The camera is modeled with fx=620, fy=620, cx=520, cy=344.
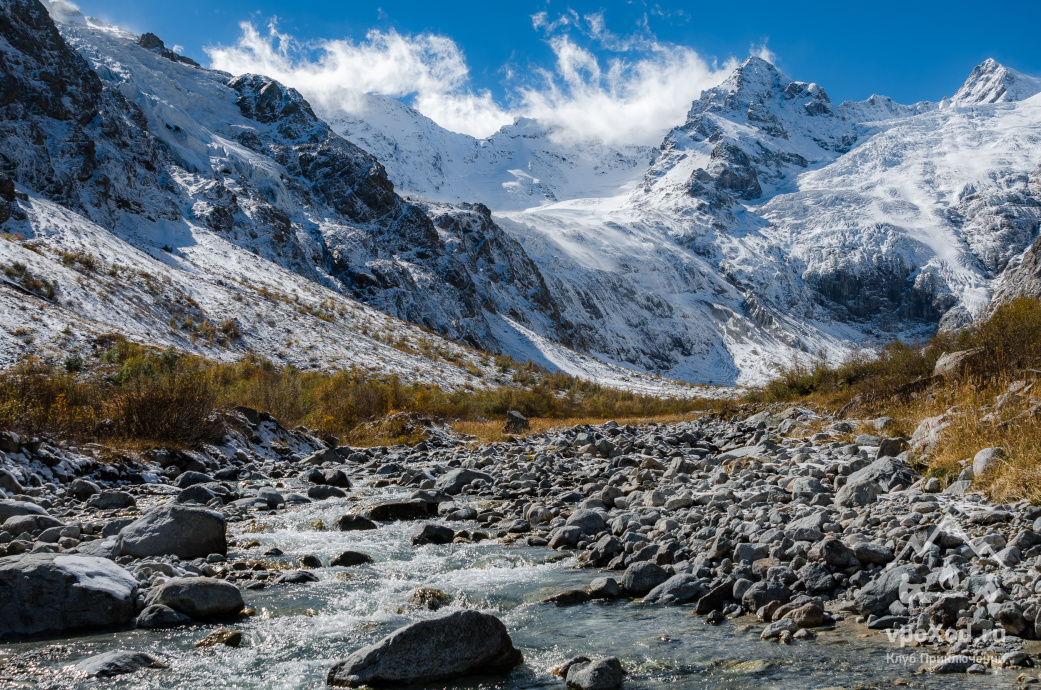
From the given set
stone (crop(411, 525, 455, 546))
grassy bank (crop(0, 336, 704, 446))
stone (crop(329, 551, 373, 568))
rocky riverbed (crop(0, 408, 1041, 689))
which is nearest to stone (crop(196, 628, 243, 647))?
rocky riverbed (crop(0, 408, 1041, 689))

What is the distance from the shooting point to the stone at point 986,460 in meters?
6.36

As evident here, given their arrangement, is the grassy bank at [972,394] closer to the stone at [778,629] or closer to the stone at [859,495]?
the stone at [859,495]

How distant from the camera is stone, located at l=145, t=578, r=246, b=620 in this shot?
546 cm

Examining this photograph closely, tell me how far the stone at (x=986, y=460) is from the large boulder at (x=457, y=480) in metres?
8.76

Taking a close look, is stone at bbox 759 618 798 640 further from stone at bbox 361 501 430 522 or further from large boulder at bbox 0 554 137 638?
stone at bbox 361 501 430 522

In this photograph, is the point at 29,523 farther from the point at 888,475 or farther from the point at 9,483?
the point at 888,475

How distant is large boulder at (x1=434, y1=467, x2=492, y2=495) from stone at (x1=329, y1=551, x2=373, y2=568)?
504 cm

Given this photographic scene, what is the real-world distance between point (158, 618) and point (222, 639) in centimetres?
73

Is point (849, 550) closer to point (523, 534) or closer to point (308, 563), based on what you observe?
point (523, 534)

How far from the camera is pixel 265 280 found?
161 ft

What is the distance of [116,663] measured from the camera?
14.4ft

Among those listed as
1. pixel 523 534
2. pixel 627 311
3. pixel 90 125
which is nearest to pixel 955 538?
pixel 523 534

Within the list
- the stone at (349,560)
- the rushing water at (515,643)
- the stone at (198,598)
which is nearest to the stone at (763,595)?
the rushing water at (515,643)

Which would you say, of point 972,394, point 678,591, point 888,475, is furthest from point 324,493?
point 972,394
